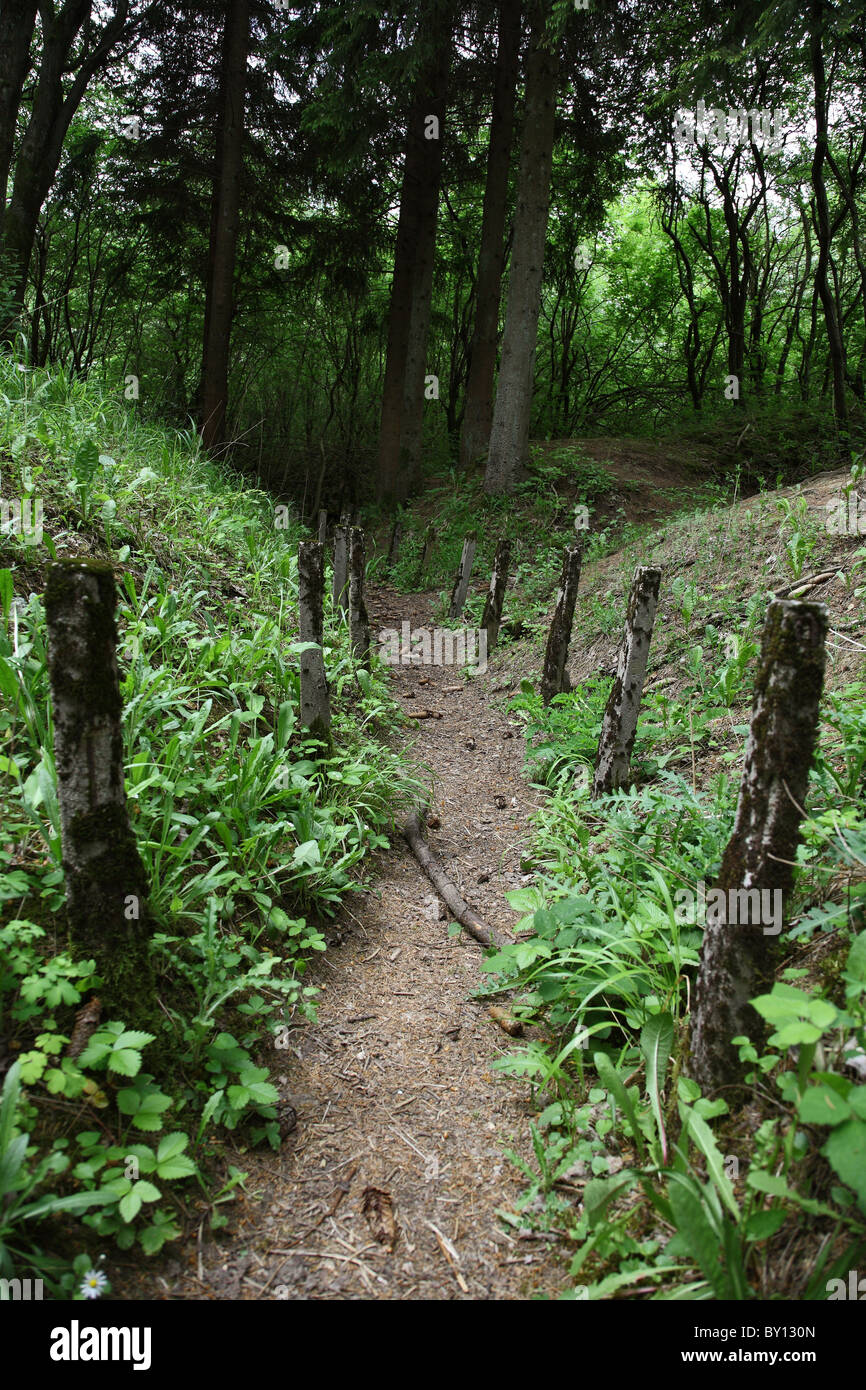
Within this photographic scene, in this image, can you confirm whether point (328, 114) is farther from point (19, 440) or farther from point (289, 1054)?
point (289, 1054)

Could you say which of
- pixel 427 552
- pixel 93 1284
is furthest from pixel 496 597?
pixel 93 1284

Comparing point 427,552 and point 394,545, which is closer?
point 427,552

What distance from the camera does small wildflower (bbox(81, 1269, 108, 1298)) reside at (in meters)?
1.50

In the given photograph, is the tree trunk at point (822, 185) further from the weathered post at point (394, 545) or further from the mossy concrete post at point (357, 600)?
the mossy concrete post at point (357, 600)

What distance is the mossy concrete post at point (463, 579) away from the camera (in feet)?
27.2

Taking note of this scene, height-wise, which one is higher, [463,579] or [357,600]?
[463,579]

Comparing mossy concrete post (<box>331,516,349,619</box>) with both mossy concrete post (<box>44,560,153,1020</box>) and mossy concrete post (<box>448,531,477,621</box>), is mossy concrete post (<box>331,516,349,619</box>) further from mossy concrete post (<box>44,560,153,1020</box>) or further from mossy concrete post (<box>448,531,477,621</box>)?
mossy concrete post (<box>44,560,153,1020</box>)

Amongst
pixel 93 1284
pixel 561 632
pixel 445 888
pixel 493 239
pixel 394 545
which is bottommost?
pixel 93 1284

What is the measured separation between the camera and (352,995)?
9.18ft

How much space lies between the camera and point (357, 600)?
5.61 metres

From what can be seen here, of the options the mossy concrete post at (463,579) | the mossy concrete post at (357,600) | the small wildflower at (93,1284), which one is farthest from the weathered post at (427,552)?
the small wildflower at (93,1284)

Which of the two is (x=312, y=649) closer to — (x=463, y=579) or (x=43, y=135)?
(x=463, y=579)

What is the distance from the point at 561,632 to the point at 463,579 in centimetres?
349

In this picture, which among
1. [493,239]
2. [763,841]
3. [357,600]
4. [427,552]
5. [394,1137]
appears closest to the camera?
[763,841]
